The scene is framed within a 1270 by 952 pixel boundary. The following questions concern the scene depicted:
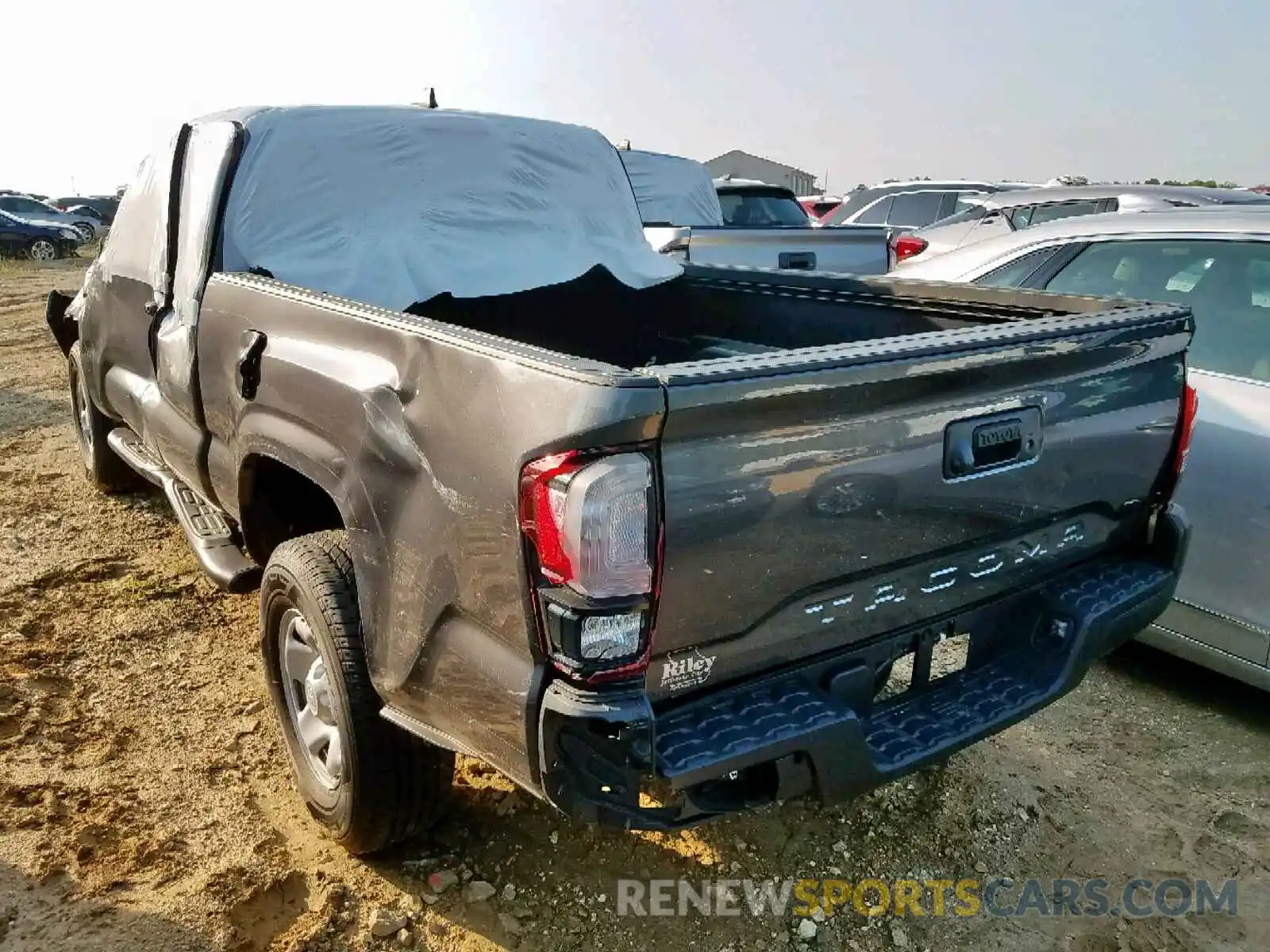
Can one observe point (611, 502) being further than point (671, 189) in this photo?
No

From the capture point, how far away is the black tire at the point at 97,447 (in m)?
5.38

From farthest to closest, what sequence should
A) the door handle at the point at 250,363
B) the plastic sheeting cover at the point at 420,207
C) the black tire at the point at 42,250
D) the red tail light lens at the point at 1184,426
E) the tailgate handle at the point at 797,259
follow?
the black tire at the point at 42,250 → the tailgate handle at the point at 797,259 → the plastic sheeting cover at the point at 420,207 → the door handle at the point at 250,363 → the red tail light lens at the point at 1184,426

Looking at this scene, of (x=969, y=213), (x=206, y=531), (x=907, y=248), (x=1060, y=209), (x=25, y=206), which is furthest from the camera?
(x=25, y=206)

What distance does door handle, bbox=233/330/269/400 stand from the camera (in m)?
2.88

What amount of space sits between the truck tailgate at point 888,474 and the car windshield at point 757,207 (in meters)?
8.06

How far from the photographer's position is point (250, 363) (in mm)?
2900

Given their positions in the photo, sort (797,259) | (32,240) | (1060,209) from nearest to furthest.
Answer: (797,259) < (1060,209) < (32,240)

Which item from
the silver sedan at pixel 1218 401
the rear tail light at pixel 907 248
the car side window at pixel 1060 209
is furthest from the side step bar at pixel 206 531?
the car side window at pixel 1060 209

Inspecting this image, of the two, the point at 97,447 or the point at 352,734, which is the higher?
the point at 352,734

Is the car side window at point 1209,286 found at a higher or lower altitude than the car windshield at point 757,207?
higher

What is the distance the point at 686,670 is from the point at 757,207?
9.19 m

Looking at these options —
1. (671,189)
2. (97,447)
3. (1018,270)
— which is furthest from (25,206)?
(1018,270)

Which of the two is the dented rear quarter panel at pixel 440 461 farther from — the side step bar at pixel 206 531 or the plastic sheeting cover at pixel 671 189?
the plastic sheeting cover at pixel 671 189

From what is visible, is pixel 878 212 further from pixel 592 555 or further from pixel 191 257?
pixel 592 555
